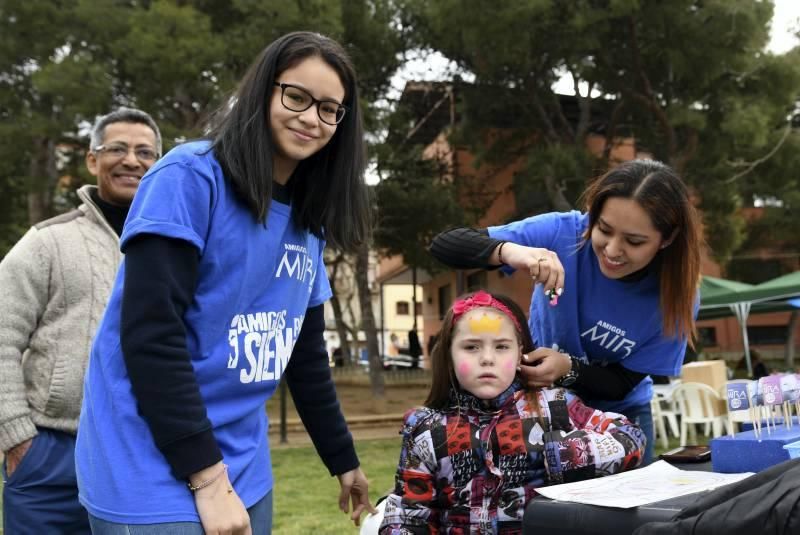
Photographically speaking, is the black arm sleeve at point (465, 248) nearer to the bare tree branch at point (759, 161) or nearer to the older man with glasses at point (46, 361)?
the older man with glasses at point (46, 361)

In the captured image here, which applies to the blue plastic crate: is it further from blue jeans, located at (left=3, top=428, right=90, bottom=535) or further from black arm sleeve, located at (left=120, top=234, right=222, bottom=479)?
blue jeans, located at (left=3, top=428, right=90, bottom=535)

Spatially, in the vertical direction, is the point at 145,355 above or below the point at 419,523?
above

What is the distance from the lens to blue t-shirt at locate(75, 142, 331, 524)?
1346 millimetres

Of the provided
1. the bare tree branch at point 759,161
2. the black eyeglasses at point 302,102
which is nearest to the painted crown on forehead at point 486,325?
the black eyeglasses at point 302,102

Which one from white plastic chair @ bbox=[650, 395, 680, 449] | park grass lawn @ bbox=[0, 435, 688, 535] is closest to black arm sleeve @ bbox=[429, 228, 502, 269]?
park grass lawn @ bbox=[0, 435, 688, 535]

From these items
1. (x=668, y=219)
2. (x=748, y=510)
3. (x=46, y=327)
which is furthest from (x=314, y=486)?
(x=748, y=510)

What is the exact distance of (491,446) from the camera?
2064mm

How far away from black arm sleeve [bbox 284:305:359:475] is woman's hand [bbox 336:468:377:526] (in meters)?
0.02

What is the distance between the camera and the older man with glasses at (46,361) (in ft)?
7.48

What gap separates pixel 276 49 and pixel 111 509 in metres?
0.93

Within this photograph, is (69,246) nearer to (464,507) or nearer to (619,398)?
(464,507)

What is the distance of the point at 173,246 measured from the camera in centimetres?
135

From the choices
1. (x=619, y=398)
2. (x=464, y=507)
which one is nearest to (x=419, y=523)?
(x=464, y=507)

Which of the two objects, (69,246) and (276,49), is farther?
(69,246)
